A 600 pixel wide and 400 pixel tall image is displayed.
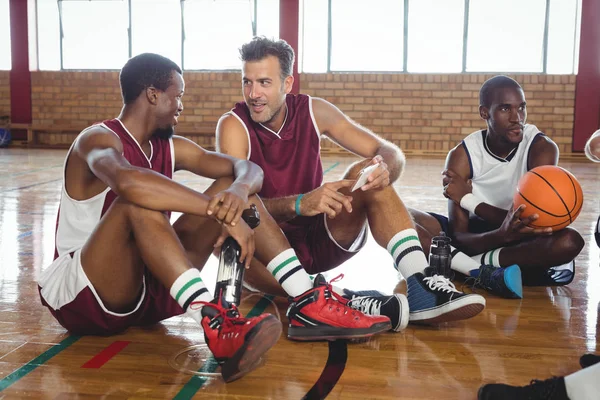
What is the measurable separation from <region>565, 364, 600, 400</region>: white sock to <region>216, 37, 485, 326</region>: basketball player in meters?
0.71

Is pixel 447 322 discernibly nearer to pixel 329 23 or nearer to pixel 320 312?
pixel 320 312

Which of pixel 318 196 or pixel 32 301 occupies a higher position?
pixel 318 196

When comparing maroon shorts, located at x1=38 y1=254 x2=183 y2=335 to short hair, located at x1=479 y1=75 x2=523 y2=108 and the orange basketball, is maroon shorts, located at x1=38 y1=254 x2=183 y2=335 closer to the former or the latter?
the orange basketball

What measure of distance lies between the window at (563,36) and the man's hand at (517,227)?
8406mm

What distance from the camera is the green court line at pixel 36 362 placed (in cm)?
179

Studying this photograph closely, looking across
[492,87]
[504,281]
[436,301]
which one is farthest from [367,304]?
[492,87]

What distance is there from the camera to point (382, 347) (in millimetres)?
2088

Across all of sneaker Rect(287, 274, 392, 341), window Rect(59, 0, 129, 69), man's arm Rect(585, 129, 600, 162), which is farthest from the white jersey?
window Rect(59, 0, 129, 69)

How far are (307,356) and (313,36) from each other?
9.61 metres

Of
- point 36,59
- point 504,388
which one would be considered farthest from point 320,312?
point 36,59

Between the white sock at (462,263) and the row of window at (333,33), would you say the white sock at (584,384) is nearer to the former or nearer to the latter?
the white sock at (462,263)

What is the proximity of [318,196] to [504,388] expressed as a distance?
0.92 m

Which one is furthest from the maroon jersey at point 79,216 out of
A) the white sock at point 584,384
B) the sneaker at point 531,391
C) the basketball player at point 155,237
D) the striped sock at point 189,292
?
the white sock at point 584,384

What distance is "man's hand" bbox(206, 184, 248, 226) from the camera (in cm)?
190
